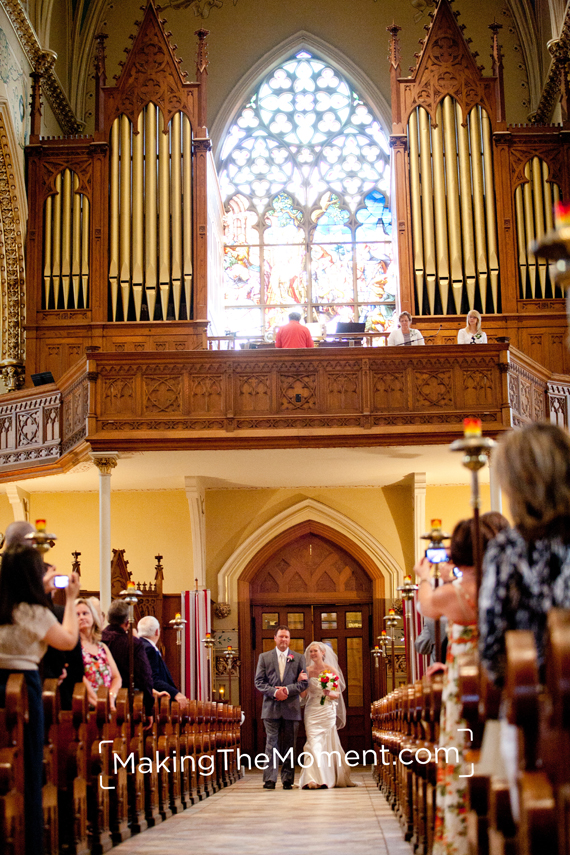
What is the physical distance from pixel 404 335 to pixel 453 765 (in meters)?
9.18

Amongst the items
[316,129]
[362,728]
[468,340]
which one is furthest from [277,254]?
[362,728]

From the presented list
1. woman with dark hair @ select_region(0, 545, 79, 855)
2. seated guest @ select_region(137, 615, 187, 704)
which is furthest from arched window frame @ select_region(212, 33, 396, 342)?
woman with dark hair @ select_region(0, 545, 79, 855)

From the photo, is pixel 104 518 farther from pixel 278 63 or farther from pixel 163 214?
pixel 278 63

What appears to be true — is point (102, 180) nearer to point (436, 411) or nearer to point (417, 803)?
point (436, 411)

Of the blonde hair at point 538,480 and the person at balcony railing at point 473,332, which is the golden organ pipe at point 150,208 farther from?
the blonde hair at point 538,480

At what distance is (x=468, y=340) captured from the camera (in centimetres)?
1261

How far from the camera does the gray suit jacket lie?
1134 centimetres

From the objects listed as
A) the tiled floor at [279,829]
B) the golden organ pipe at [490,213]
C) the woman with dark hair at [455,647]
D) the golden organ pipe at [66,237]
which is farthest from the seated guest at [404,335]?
the woman with dark hair at [455,647]

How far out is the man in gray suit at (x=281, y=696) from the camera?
11227 millimetres

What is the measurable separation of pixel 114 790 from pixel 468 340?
26.0 feet

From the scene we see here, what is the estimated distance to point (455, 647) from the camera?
418 cm

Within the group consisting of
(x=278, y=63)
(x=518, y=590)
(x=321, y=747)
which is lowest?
(x=321, y=747)

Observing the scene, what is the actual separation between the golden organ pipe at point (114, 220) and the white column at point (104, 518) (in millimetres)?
3134

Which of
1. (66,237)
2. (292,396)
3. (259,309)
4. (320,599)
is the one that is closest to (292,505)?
(320,599)
